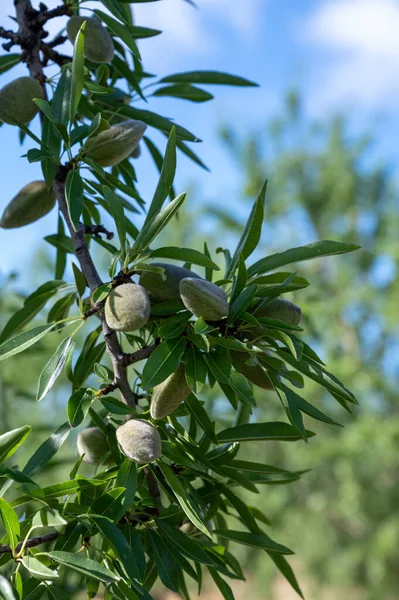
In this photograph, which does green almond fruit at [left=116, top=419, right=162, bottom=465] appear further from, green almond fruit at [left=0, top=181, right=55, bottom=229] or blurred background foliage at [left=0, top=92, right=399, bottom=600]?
blurred background foliage at [left=0, top=92, right=399, bottom=600]

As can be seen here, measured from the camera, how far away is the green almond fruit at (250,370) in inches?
22.9

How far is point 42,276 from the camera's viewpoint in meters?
4.60

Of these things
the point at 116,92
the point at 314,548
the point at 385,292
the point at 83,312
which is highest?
the point at 116,92

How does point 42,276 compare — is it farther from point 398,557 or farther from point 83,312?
point 83,312

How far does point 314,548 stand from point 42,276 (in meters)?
2.91

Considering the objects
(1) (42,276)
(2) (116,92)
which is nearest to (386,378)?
(1) (42,276)

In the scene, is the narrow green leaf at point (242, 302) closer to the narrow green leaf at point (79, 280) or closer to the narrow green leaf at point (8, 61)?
the narrow green leaf at point (79, 280)

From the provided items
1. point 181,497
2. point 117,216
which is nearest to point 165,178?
point 117,216

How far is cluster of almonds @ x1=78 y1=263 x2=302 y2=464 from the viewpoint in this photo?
1.73 ft

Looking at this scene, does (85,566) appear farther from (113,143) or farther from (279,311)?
(113,143)

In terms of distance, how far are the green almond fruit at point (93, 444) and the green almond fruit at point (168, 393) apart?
0.09m

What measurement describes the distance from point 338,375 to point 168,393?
14.5 ft

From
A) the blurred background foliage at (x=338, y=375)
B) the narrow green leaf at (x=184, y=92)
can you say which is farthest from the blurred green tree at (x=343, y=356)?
the narrow green leaf at (x=184, y=92)

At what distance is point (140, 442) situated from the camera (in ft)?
1.74
